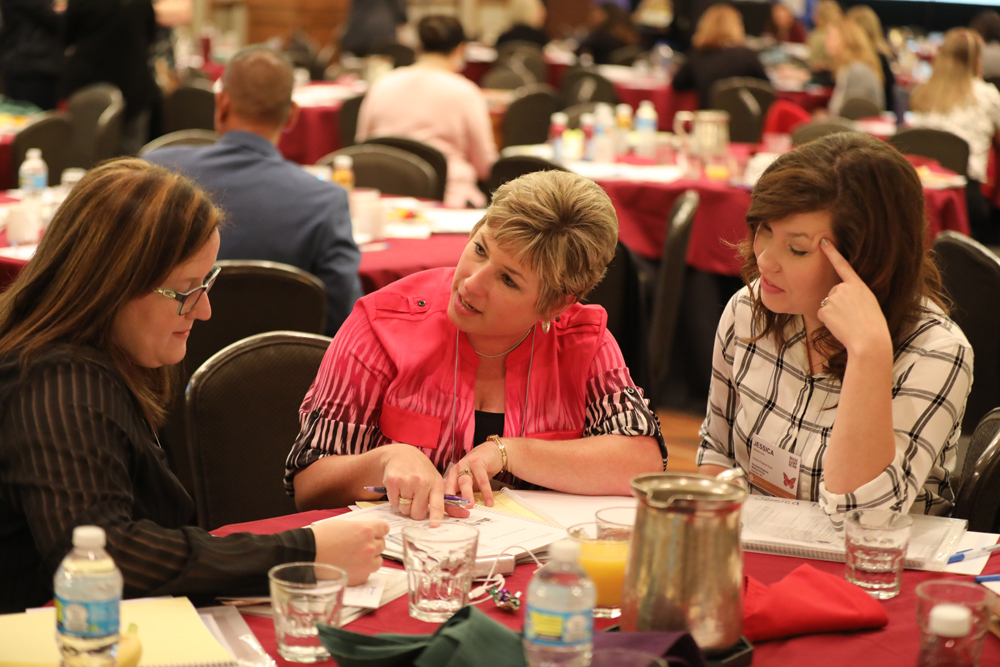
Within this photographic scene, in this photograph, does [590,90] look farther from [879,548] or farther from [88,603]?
[88,603]

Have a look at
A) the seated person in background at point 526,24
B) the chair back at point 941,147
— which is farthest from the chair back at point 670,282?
the seated person in background at point 526,24

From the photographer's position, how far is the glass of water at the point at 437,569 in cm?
148

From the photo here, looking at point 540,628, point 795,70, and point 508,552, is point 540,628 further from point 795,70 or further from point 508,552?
point 795,70

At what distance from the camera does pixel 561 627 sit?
46.3 inches

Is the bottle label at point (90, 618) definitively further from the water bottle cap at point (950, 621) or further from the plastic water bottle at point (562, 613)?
the water bottle cap at point (950, 621)

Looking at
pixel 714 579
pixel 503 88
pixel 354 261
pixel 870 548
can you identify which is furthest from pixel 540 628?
pixel 503 88

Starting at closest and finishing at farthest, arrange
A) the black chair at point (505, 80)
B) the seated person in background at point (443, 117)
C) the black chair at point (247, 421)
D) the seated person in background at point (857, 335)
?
the seated person in background at point (857, 335) < the black chair at point (247, 421) < the seated person in background at point (443, 117) < the black chair at point (505, 80)

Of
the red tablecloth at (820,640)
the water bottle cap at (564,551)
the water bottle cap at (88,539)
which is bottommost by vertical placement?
the red tablecloth at (820,640)

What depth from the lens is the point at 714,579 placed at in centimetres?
129

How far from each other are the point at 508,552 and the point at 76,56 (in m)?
6.73

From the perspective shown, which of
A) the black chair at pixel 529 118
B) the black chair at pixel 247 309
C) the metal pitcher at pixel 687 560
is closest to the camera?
the metal pitcher at pixel 687 560

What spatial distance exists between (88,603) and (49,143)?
5077 millimetres

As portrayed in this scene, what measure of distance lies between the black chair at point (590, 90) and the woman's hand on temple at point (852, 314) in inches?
289

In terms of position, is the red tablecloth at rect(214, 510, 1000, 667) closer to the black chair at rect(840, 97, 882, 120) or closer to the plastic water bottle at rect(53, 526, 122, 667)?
Result: the plastic water bottle at rect(53, 526, 122, 667)
